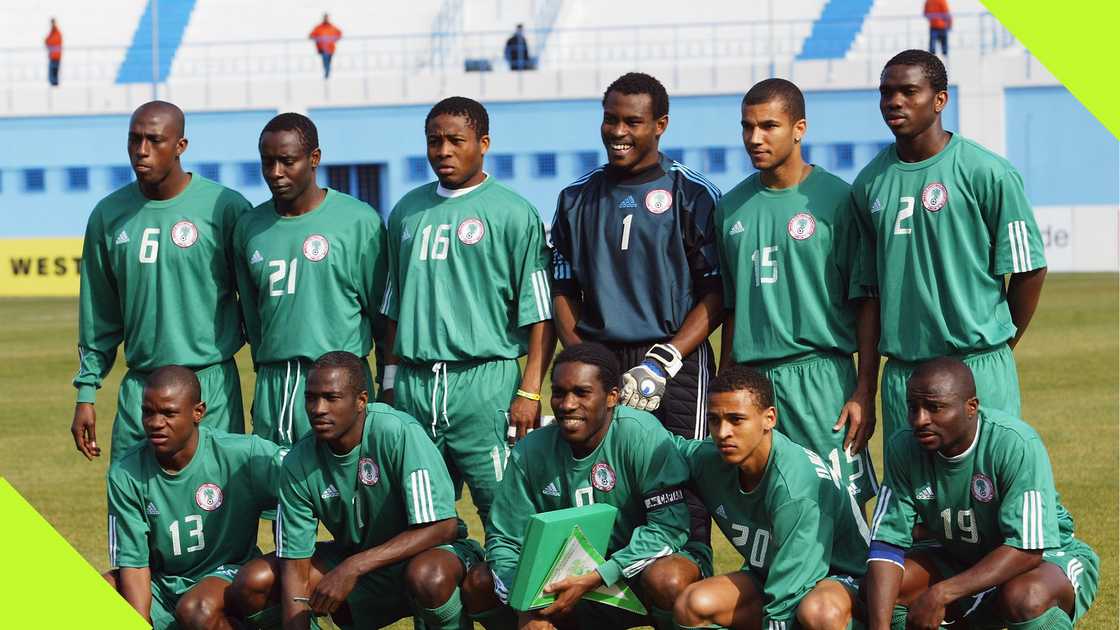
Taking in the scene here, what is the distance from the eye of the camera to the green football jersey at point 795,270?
19.8ft

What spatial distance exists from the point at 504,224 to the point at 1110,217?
24.0 meters

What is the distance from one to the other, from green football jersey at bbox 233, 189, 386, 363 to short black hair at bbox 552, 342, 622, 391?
1.08 metres

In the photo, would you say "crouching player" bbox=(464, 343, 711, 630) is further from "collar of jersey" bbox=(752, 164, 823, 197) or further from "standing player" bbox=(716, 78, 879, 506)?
"collar of jersey" bbox=(752, 164, 823, 197)

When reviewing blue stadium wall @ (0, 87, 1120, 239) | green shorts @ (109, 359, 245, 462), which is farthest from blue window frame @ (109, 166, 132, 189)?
green shorts @ (109, 359, 245, 462)

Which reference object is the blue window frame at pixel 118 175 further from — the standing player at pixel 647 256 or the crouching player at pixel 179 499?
the standing player at pixel 647 256

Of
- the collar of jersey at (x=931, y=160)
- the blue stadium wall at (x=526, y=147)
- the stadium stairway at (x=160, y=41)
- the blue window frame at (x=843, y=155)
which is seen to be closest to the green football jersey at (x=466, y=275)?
the collar of jersey at (x=931, y=160)

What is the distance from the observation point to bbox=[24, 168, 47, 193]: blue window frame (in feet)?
118

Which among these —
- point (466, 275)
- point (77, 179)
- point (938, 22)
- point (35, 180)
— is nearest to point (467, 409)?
point (466, 275)

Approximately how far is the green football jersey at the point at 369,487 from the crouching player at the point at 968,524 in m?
1.67

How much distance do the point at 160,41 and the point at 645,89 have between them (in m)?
37.0

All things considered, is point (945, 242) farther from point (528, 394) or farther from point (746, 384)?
point (528, 394)

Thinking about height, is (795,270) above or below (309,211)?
below

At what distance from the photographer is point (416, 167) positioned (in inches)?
1347

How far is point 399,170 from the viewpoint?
3416 centimetres
